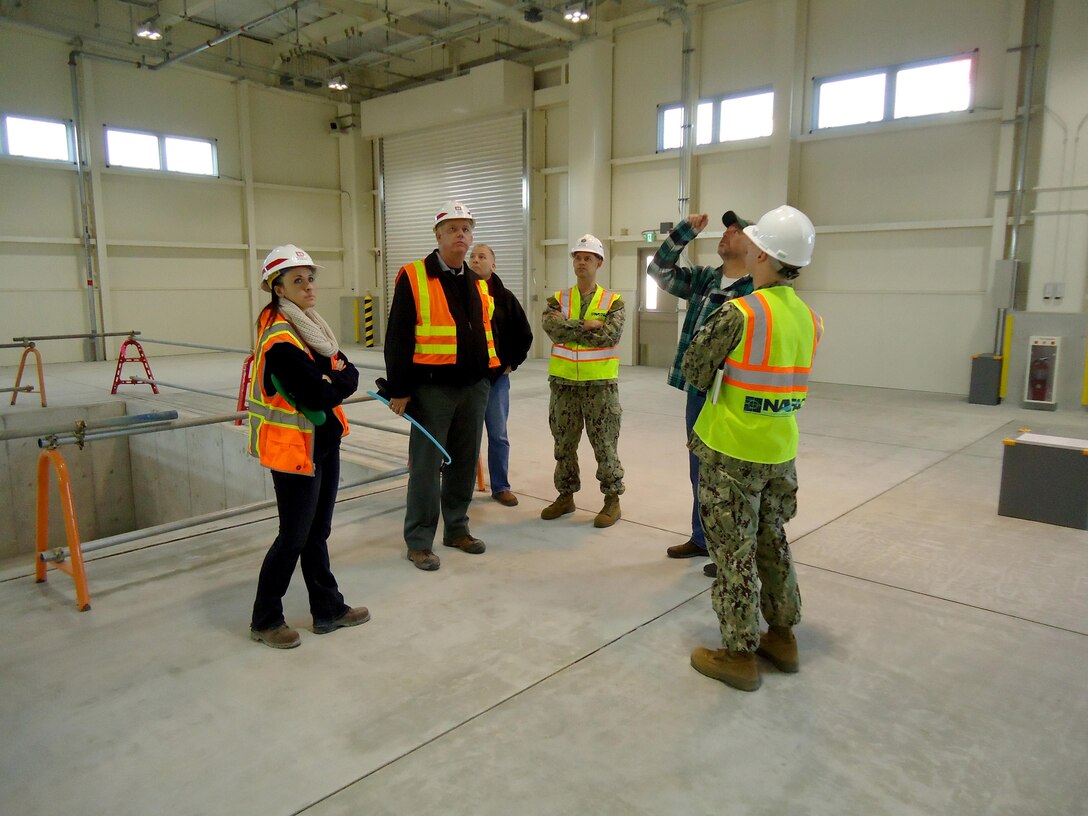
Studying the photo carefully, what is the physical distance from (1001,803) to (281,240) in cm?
1755

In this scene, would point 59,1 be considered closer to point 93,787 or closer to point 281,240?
point 281,240

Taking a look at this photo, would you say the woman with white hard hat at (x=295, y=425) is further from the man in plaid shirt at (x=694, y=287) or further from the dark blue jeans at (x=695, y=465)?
the dark blue jeans at (x=695, y=465)

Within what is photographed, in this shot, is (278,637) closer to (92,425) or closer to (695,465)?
(92,425)

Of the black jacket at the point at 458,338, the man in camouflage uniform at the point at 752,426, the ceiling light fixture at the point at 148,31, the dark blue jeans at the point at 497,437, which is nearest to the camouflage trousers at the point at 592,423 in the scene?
the dark blue jeans at the point at 497,437

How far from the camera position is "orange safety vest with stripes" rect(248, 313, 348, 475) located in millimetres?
2867

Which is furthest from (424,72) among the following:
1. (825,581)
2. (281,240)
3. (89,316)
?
(825,581)

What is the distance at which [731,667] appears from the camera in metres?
2.82

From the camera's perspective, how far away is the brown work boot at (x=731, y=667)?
2.79 m

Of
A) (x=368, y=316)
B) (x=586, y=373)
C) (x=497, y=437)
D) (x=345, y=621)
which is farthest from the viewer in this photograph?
(x=368, y=316)

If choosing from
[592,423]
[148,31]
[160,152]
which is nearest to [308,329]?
[592,423]

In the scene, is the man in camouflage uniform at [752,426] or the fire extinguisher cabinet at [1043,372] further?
the fire extinguisher cabinet at [1043,372]

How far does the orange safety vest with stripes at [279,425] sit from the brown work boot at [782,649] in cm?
190

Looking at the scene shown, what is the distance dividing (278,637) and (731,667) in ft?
5.89

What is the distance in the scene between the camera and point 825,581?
12.6 ft
